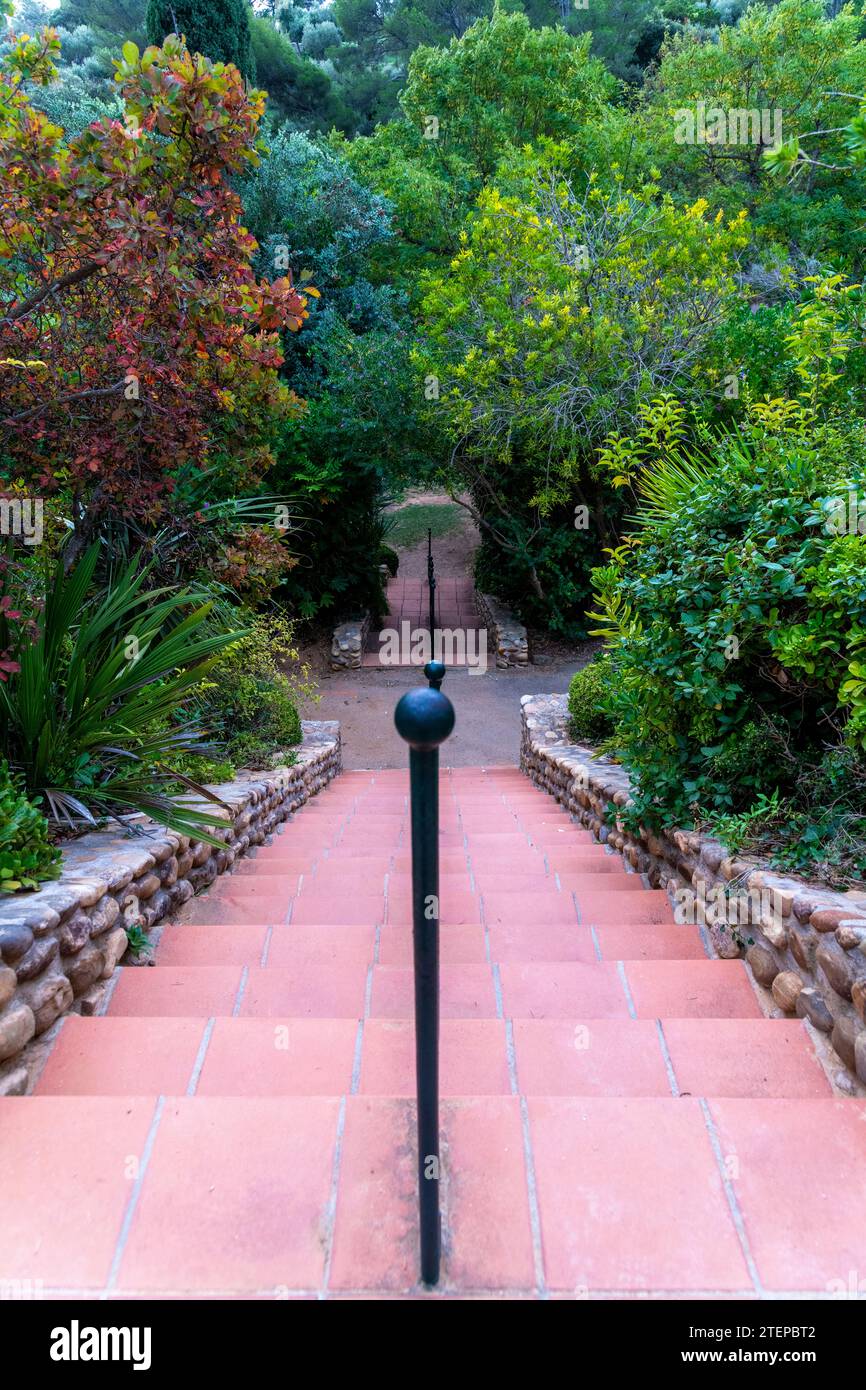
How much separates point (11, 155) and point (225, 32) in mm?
12923

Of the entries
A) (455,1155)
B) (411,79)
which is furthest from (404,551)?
(455,1155)

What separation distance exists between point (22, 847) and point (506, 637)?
399 inches

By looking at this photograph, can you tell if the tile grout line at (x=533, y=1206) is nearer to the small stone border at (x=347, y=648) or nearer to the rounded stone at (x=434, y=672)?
the rounded stone at (x=434, y=672)

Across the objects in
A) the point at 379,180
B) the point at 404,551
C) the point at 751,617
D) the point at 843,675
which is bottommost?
the point at 843,675

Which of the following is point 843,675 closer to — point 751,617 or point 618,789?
point 751,617

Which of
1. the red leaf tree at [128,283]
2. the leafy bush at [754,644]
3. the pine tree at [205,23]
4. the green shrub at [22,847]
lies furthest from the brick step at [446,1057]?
the pine tree at [205,23]

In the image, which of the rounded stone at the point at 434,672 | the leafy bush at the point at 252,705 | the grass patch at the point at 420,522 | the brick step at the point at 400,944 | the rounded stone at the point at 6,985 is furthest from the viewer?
the grass patch at the point at 420,522

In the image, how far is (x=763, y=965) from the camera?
203 centimetres

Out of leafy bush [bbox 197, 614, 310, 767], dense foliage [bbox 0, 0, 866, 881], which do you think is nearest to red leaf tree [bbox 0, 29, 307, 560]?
dense foliage [bbox 0, 0, 866, 881]

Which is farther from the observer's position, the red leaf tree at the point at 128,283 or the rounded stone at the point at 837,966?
the red leaf tree at the point at 128,283

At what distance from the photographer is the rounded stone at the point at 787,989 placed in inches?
73.2

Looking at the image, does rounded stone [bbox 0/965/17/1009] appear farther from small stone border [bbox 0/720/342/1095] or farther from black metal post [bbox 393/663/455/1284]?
black metal post [bbox 393/663/455/1284]

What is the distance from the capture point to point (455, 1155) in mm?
1312

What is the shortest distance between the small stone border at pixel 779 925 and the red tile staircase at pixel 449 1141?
3.1 inches
